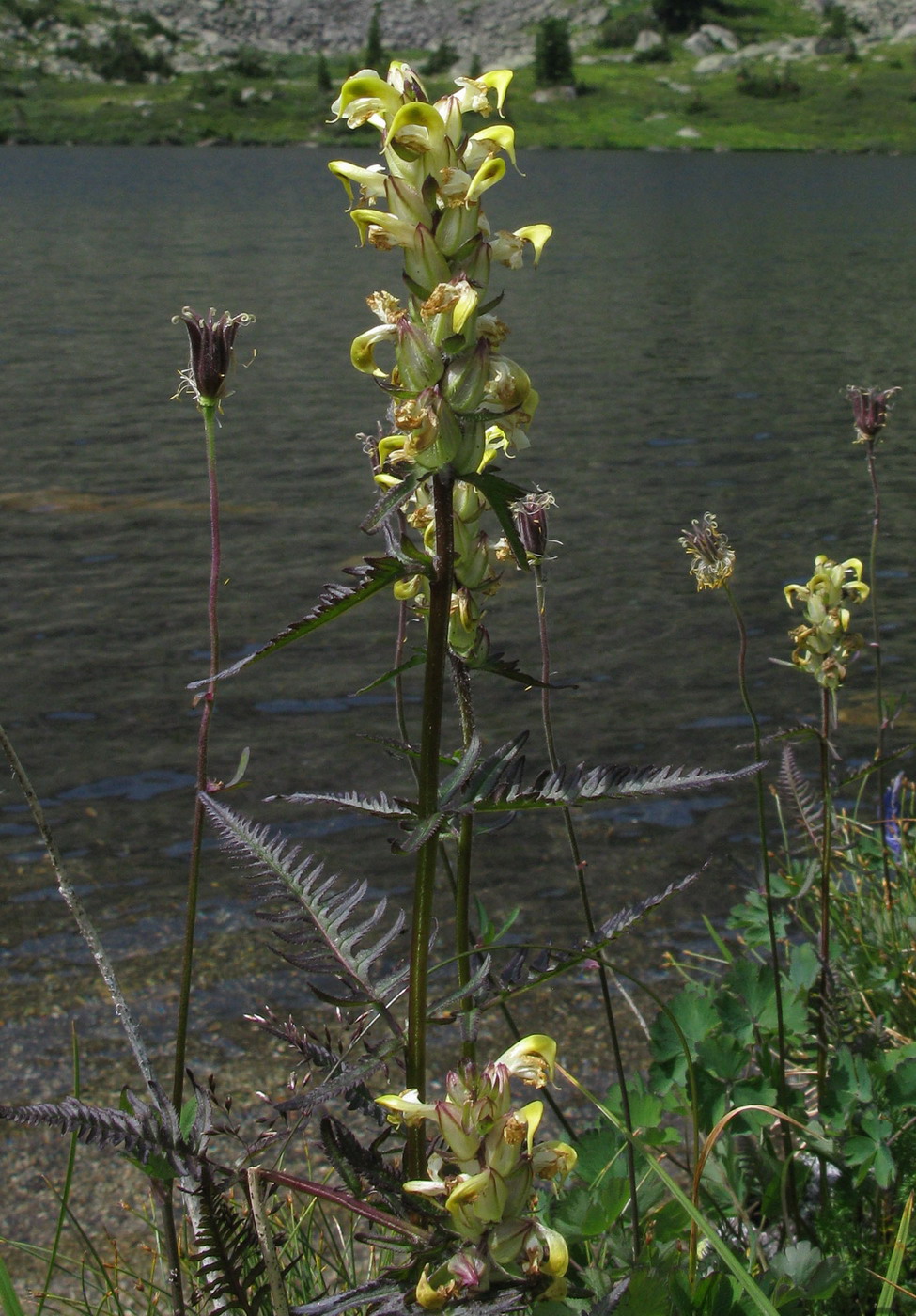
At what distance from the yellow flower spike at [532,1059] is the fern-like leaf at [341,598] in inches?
22.9

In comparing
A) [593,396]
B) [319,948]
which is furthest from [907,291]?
[319,948]

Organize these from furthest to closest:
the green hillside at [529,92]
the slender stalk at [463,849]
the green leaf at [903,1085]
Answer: the green hillside at [529,92] < the green leaf at [903,1085] < the slender stalk at [463,849]

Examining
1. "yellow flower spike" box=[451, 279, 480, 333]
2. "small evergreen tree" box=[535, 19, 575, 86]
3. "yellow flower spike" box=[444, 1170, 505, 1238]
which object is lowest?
"yellow flower spike" box=[444, 1170, 505, 1238]

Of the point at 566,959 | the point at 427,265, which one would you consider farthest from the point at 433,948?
the point at 427,265

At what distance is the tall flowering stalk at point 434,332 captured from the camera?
1570 millimetres

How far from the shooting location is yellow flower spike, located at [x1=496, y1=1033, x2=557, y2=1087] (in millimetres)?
1582

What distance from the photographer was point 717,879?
7266 millimetres

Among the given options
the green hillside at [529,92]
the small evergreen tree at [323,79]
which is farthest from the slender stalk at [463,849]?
the small evergreen tree at [323,79]

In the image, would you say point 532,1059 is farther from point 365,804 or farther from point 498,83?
point 498,83

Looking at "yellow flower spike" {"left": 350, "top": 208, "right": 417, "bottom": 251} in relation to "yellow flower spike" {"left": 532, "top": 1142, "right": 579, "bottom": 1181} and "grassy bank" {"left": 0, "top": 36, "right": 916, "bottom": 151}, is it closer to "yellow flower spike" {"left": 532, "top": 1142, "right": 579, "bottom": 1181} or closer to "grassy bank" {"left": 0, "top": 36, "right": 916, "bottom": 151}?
"yellow flower spike" {"left": 532, "top": 1142, "right": 579, "bottom": 1181}

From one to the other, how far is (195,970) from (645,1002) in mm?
2146

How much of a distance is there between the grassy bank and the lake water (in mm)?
97532

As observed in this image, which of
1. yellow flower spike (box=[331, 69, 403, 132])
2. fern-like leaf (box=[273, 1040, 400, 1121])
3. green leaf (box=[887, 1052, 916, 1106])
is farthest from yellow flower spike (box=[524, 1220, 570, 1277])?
green leaf (box=[887, 1052, 916, 1106])

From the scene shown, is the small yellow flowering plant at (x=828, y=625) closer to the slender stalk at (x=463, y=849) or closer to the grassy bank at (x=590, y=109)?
the slender stalk at (x=463, y=849)
